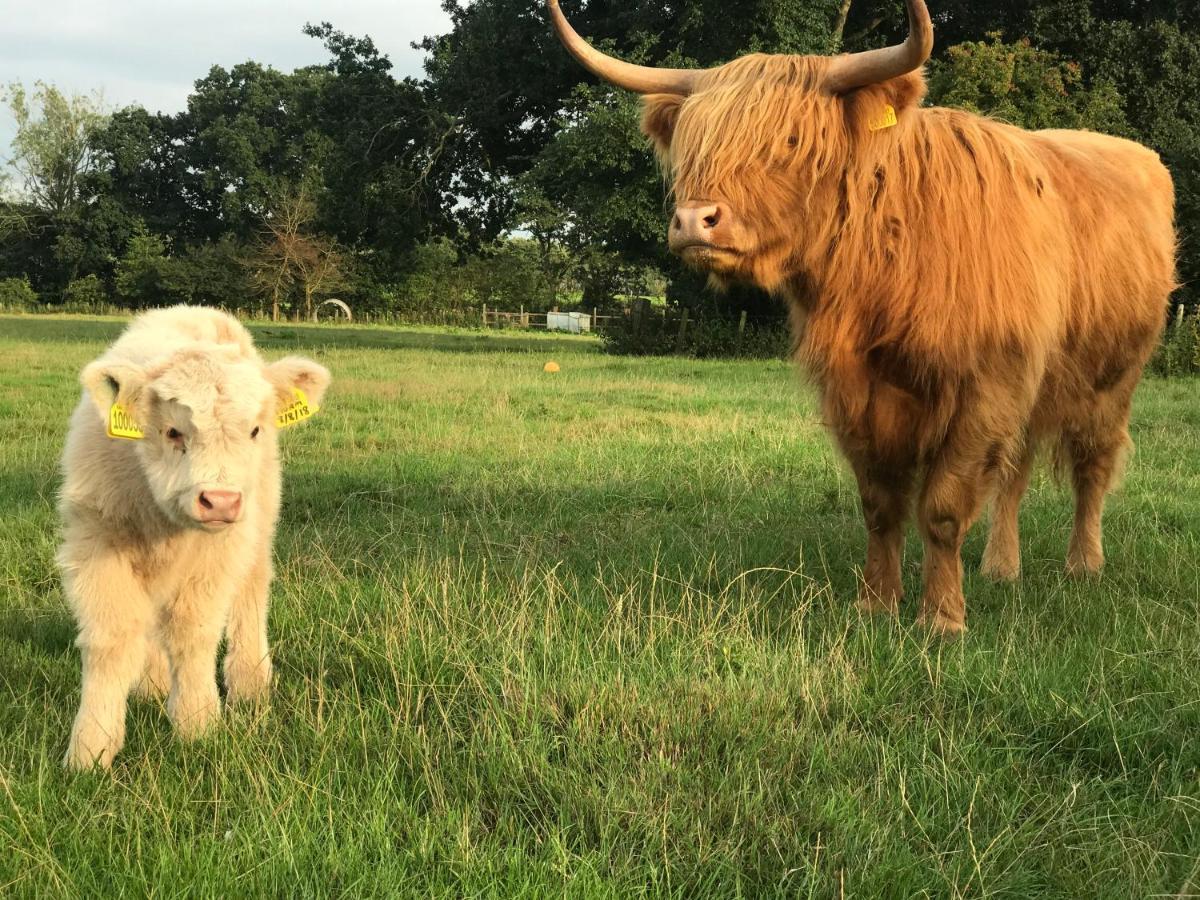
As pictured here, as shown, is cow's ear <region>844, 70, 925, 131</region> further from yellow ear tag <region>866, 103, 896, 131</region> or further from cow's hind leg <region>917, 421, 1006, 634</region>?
cow's hind leg <region>917, 421, 1006, 634</region>

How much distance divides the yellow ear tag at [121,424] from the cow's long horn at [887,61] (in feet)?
8.97

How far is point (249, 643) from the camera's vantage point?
329 centimetres

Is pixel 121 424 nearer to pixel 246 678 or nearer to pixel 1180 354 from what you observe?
pixel 246 678

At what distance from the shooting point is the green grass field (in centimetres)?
208

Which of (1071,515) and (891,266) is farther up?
(891,266)

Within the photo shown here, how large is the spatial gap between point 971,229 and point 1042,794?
2.26m

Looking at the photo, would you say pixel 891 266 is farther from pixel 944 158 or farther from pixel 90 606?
pixel 90 606

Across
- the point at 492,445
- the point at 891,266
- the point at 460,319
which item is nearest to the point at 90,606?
the point at 891,266

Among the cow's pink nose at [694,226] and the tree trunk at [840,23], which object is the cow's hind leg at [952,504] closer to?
the cow's pink nose at [694,226]

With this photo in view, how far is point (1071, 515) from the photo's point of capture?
19.3ft

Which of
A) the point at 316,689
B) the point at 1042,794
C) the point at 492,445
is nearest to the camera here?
the point at 1042,794

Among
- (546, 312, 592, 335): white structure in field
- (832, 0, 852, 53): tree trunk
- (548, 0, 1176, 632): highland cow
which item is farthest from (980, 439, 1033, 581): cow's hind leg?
(546, 312, 592, 335): white structure in field

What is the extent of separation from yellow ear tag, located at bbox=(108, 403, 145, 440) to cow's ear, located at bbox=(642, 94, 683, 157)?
2.44m

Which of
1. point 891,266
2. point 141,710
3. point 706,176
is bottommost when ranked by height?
point 141,710
